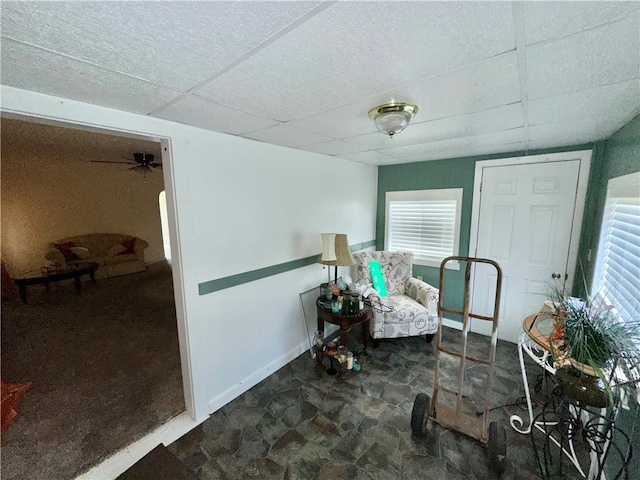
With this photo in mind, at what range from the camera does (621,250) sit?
5.46 feet

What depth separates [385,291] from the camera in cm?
317

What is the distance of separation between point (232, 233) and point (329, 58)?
149cm

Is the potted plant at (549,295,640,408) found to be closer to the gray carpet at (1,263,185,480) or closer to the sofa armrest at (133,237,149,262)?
the gray carpet at (1,263,185,480)

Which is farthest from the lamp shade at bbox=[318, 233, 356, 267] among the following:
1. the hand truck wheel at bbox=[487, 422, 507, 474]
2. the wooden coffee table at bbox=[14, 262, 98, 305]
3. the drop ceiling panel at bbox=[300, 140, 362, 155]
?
the wooden coffee table at bbox=[14, 262, 98, 305]

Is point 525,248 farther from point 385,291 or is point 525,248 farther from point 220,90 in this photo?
point 220,90

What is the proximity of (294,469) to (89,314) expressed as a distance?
12.9 ft

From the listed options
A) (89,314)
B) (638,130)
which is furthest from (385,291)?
(89,314)

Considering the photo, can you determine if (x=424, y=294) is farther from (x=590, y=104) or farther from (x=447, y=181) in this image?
(x=590, y=104)

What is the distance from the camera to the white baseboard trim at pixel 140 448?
152cm

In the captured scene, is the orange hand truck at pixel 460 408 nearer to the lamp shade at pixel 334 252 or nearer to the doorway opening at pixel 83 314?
the lamp shade at pixel 334 252

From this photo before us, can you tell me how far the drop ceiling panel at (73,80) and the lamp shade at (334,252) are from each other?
1.70 meters

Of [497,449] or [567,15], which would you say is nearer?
[567,15]

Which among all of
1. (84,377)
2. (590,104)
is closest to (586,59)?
(590,104)

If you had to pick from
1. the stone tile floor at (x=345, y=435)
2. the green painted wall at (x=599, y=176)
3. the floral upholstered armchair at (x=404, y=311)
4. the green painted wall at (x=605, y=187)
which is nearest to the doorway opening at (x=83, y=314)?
the stone tile floor at (x=345, y=435)
